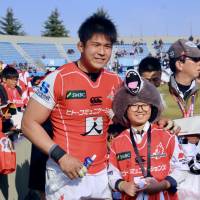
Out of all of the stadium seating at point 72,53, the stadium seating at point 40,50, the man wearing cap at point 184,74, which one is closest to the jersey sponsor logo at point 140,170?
the man wearing cap at point 184,74

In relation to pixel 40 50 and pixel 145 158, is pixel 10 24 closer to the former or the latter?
pixel 40 50

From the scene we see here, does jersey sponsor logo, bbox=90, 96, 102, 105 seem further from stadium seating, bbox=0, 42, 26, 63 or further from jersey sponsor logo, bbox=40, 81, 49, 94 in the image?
stadium seating, bbox=0, 42, 26, 63

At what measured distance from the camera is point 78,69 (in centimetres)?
354

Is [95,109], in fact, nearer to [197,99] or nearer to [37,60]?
[197,99]

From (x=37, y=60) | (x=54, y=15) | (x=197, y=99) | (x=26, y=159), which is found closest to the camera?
(x=197, y=99)

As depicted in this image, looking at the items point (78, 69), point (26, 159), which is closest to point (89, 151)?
point (78, 69)

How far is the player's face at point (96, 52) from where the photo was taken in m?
3.47

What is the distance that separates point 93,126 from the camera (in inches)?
140

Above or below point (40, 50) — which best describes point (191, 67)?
above

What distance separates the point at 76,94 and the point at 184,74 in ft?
4.12

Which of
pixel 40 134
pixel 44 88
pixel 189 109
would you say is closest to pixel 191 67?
pixel 189 109

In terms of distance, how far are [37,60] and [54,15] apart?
3437 centimetres

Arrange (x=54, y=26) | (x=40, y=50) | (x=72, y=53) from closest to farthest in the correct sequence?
(x=40, y=50) < (x=72, y=53) < (x=54, y=26)

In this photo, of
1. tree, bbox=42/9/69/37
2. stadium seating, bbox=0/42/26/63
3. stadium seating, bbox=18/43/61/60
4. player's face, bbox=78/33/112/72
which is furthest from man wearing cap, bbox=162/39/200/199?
tree, bbox=42/9/69/37
